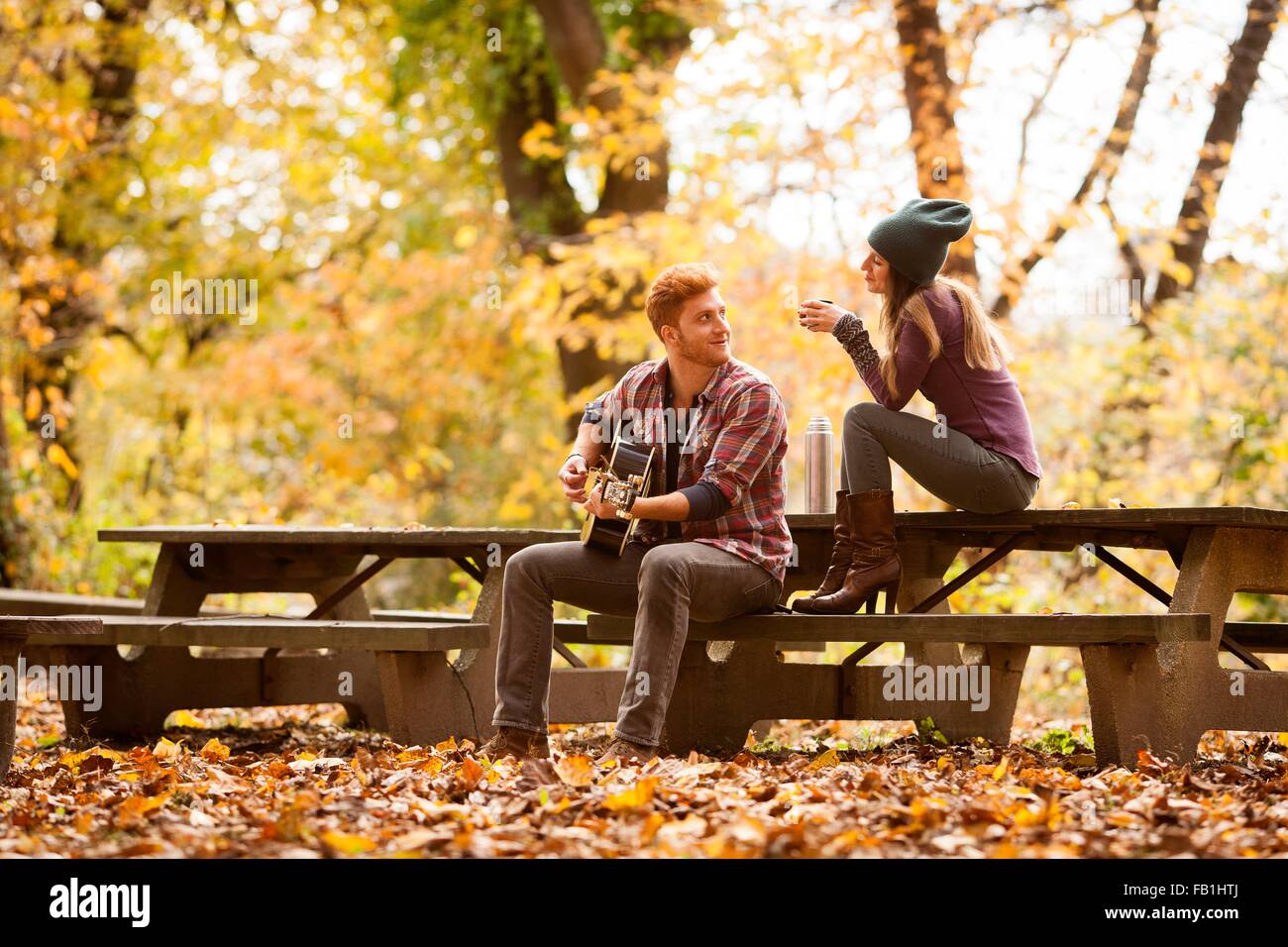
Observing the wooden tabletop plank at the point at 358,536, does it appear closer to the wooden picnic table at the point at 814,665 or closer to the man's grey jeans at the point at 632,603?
the wooden picnic table at the point at 814,665

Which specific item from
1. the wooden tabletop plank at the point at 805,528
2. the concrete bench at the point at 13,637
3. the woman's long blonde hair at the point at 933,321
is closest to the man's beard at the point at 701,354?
the woman's long blonde hair at the point at 933,321

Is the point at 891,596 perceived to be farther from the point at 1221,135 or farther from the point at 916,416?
the point at 1221,135

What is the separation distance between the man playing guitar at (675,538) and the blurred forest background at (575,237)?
13.9 feet

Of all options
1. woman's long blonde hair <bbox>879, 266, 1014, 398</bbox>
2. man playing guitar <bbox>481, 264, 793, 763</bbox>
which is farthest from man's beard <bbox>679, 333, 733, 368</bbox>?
woman's long blonde hair <bbox>879, 266, 1014, 398</bbox>

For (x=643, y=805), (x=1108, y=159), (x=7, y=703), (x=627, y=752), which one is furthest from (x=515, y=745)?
(x=1108, y=159)

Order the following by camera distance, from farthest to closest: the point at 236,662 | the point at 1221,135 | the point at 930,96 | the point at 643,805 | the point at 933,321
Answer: the point at 1221,135 → the point at 930,96 → the point at 236,662 → the point at 933,321 → the point at 643,805

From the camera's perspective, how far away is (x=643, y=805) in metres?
3.66

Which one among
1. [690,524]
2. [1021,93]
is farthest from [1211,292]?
[690,524]

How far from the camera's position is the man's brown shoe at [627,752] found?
4418mm

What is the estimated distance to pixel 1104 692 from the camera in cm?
484

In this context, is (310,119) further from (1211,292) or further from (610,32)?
(1211,292)

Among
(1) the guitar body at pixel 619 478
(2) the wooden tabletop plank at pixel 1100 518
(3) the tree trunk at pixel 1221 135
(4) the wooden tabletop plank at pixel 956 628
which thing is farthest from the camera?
(3) the tree trunk at pixel 1221 135

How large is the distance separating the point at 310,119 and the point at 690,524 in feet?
50.8

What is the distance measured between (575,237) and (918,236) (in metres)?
7.79
